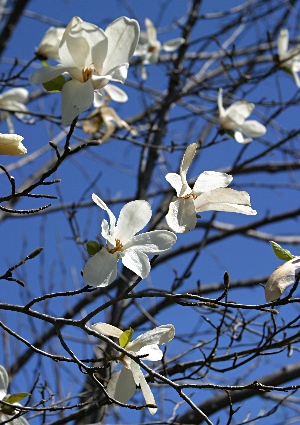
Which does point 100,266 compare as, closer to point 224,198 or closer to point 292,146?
point 224,198

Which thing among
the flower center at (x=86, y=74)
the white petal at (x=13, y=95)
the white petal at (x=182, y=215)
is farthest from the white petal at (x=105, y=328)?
the white petal at (x=13, y=95)

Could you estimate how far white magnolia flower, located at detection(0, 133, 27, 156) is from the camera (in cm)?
89

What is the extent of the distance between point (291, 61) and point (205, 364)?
1256 millimetres

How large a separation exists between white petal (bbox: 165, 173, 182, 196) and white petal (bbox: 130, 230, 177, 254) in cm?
8

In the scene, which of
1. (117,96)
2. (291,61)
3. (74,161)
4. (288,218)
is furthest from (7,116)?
(288,218)

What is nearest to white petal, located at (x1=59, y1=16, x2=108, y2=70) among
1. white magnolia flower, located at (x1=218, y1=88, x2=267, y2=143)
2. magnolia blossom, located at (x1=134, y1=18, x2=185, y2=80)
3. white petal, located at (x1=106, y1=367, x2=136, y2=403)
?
white petal, located at (x1=106, y1=367, x2=136, y2=403)

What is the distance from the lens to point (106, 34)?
0.95m

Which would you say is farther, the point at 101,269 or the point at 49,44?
the point at 49,44

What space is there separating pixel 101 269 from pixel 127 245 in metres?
0.07

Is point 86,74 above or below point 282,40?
below

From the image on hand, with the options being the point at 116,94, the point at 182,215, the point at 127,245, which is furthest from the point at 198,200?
the point at 116,94

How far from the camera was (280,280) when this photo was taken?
83 centimetres

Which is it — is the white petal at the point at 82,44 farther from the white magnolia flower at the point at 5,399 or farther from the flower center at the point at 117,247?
the white magnolia flower at the point at 5,399

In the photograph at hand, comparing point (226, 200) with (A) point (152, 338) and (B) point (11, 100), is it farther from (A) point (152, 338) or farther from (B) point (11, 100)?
(B) point (11, 100)
